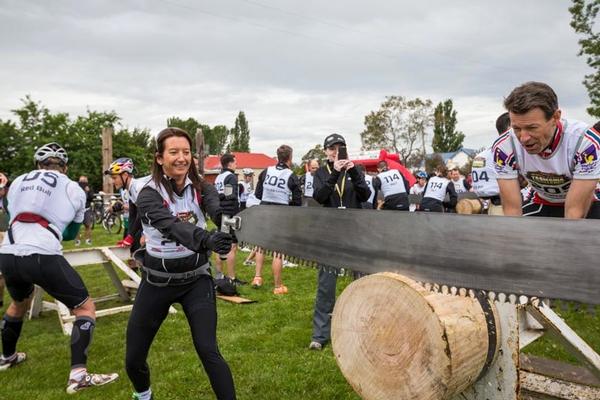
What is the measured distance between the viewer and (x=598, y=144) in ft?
9.63

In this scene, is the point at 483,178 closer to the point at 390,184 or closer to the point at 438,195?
the point at 390,184

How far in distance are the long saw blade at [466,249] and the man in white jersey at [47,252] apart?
2.70 m

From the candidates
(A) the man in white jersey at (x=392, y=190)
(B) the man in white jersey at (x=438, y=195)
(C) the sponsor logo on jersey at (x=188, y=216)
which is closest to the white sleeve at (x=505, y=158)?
(C) the sponsor logo on jersey at (x=188, y=216)

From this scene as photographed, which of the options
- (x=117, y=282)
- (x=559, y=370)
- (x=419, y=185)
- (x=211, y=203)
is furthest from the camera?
(x=419, y=185)

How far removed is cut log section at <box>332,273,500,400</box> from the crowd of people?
54cm

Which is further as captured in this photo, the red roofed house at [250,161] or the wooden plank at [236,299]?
the red roofed house at [250,161]

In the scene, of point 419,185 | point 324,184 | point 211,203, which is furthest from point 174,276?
point 419,185

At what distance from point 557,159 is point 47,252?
441cm

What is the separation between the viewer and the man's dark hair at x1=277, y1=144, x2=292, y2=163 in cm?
812

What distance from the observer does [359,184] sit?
5.25 metres

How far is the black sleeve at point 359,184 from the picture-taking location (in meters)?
5.19

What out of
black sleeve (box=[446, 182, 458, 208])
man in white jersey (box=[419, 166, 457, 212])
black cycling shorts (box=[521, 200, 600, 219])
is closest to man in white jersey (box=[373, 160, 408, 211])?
man in white jersey (box=[419, 166, 457, 212])

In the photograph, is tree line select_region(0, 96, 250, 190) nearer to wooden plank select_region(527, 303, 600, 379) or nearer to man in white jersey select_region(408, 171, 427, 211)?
man in white jersey select_region(408, 171, 427, 211)

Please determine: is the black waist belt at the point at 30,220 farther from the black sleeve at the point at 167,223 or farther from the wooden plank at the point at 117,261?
the wooden plank at the point at 117,261
